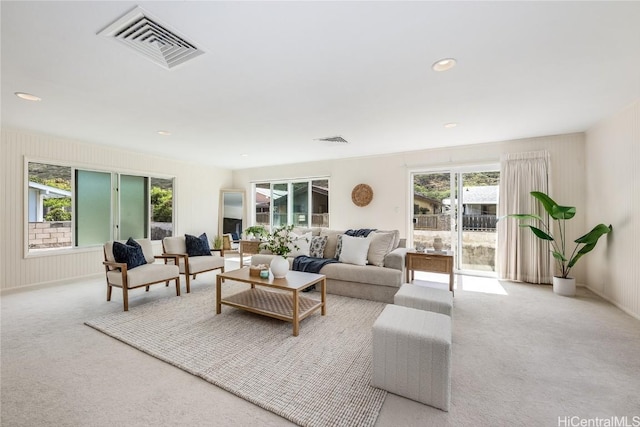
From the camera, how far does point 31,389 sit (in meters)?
1.79

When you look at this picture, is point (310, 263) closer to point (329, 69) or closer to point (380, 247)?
point (380, 247)

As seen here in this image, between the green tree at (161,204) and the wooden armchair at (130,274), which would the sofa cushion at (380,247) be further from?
the green tree at (161,204)

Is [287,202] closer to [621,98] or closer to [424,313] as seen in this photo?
[424,313]

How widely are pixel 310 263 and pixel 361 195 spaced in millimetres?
2303

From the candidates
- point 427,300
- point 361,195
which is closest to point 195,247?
point 361,195

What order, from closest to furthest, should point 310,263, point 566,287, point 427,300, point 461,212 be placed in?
point 427,300
point 566,287
point 310,263
point 461,212

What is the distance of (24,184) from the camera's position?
13.2ft

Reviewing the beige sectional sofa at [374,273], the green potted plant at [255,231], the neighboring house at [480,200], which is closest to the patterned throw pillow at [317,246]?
the beige sectional sofa at [374,273]

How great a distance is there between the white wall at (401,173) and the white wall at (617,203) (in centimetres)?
20

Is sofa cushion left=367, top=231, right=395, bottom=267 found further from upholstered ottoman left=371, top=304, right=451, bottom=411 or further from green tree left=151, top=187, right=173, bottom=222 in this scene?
green tree left=151, top=187, right=173, bottom=222

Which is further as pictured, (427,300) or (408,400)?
(427,300)

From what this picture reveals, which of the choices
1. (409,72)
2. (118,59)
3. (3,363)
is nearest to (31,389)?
(3,363)

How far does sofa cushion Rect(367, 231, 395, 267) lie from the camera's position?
12.9 feet

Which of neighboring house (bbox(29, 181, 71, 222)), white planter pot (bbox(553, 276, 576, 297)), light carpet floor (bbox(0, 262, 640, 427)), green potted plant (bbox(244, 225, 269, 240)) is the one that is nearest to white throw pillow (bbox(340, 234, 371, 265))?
light carpet floor (bbox(0, 262, 640, 427))
